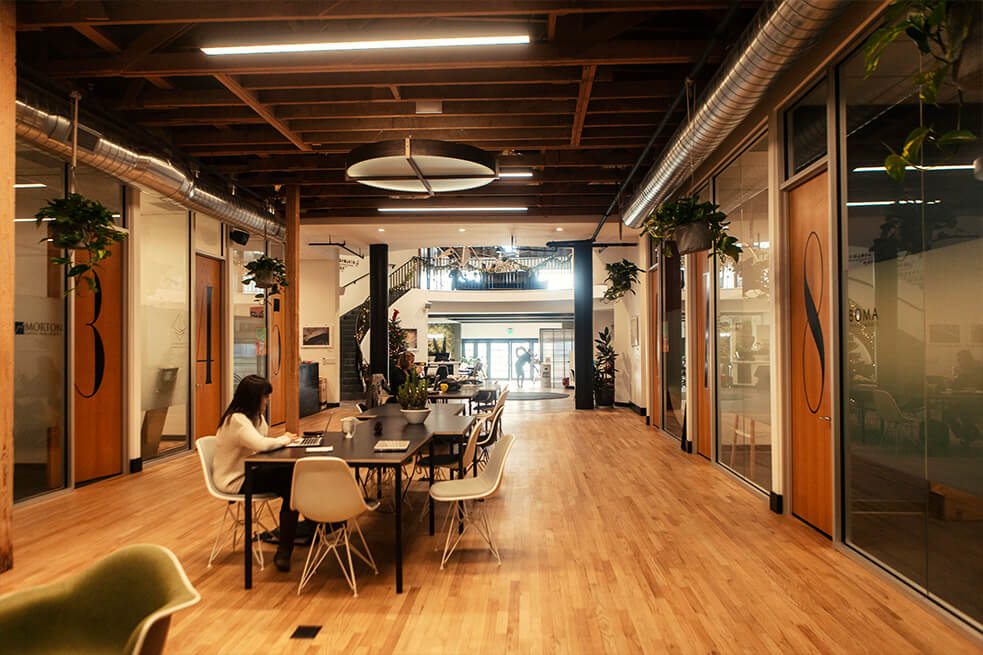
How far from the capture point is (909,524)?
355cm

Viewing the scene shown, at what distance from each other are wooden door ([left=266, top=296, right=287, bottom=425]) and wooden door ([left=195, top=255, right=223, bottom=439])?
1.62 m

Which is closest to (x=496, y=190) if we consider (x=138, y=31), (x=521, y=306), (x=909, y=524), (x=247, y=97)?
(x=247, y=97)

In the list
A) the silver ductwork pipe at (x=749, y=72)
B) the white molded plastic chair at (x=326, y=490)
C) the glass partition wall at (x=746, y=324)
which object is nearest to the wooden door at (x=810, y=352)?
the glass partition wall at (x=746, y=324)

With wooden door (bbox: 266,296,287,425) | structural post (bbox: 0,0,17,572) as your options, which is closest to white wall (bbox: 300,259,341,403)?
wooden door (bbox: 266,296,287,425)

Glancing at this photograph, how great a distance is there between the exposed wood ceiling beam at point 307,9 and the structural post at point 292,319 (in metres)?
4.76

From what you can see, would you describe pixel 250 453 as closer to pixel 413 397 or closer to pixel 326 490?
pixel 326 490

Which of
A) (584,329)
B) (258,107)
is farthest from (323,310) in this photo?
(258,107)

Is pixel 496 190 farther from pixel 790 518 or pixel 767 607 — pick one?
pixel 767 607

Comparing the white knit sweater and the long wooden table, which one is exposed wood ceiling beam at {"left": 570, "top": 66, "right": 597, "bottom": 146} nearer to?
the long wooden table

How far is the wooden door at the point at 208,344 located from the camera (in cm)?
917

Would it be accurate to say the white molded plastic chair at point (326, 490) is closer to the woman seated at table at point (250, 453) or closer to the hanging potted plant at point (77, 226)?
the woman seated at table at point (250, 453)

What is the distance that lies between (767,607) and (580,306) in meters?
Answer: 10.8

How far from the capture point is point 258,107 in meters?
6.21

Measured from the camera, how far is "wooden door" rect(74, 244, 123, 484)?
271 inches
